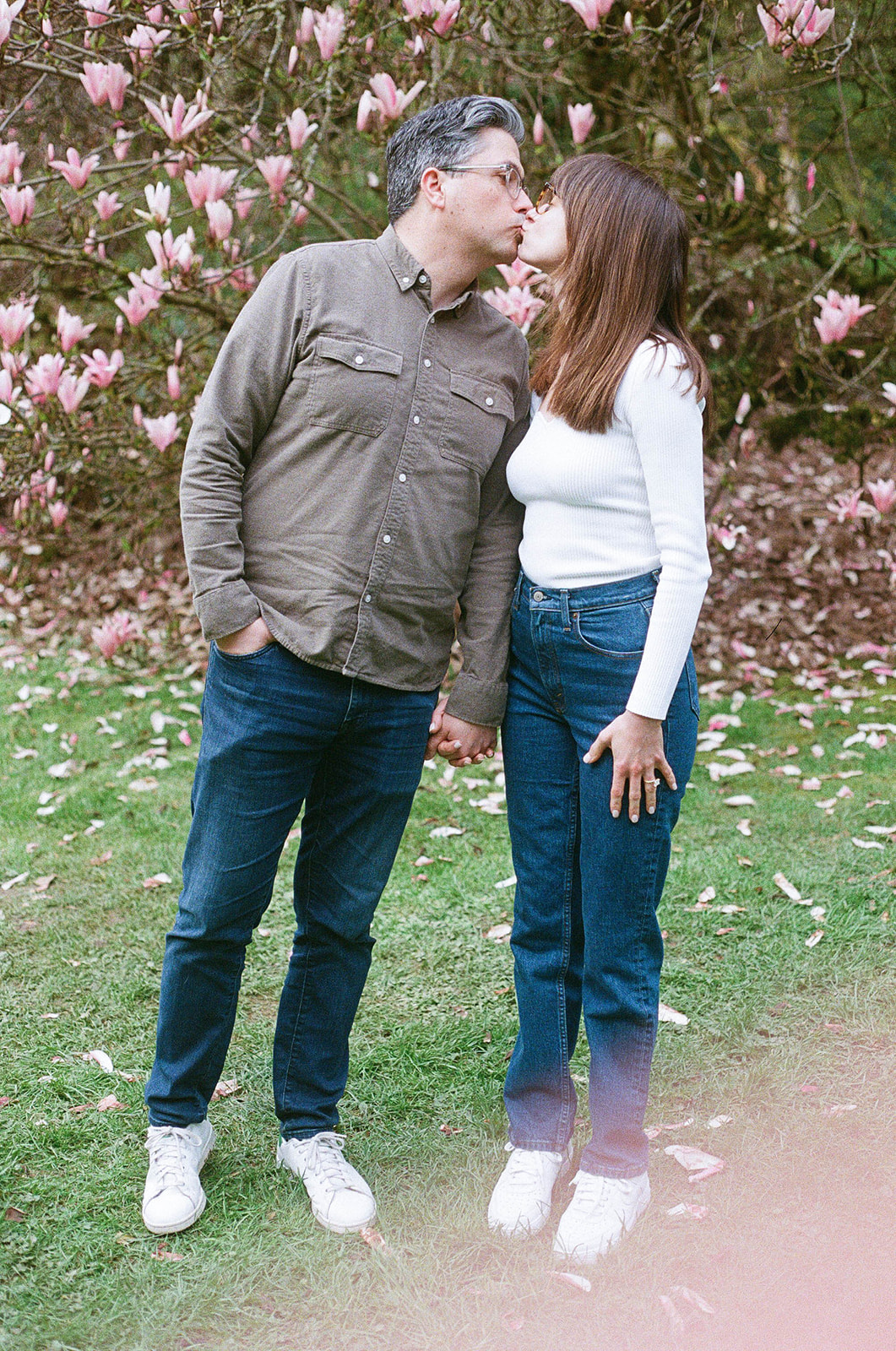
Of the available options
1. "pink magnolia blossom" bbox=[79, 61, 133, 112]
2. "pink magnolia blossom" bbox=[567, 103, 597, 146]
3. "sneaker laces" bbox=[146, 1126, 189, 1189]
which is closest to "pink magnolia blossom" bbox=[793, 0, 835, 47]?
"pink magnolia blossom" bbox=[567, 103, 597, 146]

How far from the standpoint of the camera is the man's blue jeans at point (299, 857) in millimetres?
1979

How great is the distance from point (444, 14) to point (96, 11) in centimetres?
97

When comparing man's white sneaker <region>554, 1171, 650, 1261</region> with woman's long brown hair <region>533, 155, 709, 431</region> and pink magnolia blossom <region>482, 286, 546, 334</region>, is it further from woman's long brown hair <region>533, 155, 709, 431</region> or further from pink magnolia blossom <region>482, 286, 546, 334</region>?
pink magnolia blossom <region>482, 286, 546, 334</region>

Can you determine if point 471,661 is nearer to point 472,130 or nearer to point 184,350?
point 472,130

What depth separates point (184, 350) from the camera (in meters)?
5.09

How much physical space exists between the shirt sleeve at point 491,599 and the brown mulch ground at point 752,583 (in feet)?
10.3

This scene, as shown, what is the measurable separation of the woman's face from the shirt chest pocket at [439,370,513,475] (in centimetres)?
22

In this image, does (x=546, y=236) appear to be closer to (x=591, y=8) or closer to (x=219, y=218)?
(x=219, y=218)

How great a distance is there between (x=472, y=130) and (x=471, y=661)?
869 mm

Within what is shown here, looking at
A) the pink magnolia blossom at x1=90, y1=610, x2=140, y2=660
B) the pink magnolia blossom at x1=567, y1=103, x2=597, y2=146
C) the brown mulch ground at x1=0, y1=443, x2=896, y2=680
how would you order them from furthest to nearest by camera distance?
the brown mulch ground at x1=0, y1=443, x2=896, y2=680 → the pink magnolia blossom at x1=90, y1=610, x2=140, y2=660 → the pink magnolia blossom at x1=567, y1=103, x2=597, y2=146

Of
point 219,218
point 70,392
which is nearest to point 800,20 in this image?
point 219,218

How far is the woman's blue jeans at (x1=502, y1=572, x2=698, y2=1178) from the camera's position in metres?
1.91

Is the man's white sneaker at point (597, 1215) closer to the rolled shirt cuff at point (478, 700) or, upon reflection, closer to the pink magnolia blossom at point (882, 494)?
the rolled shirt cuff at point (478, 700)

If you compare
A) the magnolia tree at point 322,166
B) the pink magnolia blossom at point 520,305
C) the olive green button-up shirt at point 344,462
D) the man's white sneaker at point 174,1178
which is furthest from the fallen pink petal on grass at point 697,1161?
the magnolia tree at point 322,166
